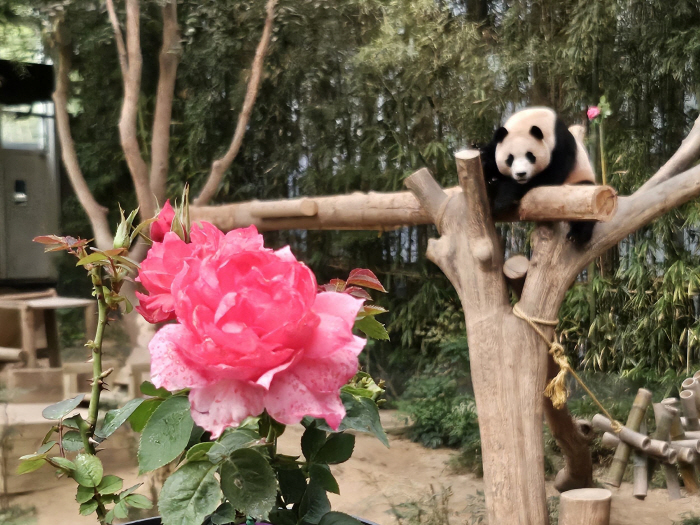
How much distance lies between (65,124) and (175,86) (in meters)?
0.57

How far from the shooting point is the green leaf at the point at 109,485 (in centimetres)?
35

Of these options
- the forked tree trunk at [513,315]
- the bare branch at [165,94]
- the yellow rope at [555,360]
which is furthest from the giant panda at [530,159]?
the bare branch at [165,94]

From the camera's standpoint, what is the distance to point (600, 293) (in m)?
3.66

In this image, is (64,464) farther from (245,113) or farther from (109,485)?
(245,113)

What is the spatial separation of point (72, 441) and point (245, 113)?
2873 millimetres

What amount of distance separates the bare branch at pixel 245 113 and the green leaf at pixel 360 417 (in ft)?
8.55

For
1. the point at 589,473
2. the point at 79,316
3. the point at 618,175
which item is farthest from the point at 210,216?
the point at 618,175

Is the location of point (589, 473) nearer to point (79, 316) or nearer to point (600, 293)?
point (600, 293)

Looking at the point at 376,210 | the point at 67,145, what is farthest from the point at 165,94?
the point at 376,210

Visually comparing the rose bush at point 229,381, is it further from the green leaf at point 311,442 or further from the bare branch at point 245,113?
the bare branch at point 245,113

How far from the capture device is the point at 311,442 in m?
0.37

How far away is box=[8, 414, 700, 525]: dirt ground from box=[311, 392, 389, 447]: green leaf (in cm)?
207

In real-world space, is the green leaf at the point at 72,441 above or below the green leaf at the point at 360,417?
below

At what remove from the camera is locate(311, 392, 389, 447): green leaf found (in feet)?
1.22
